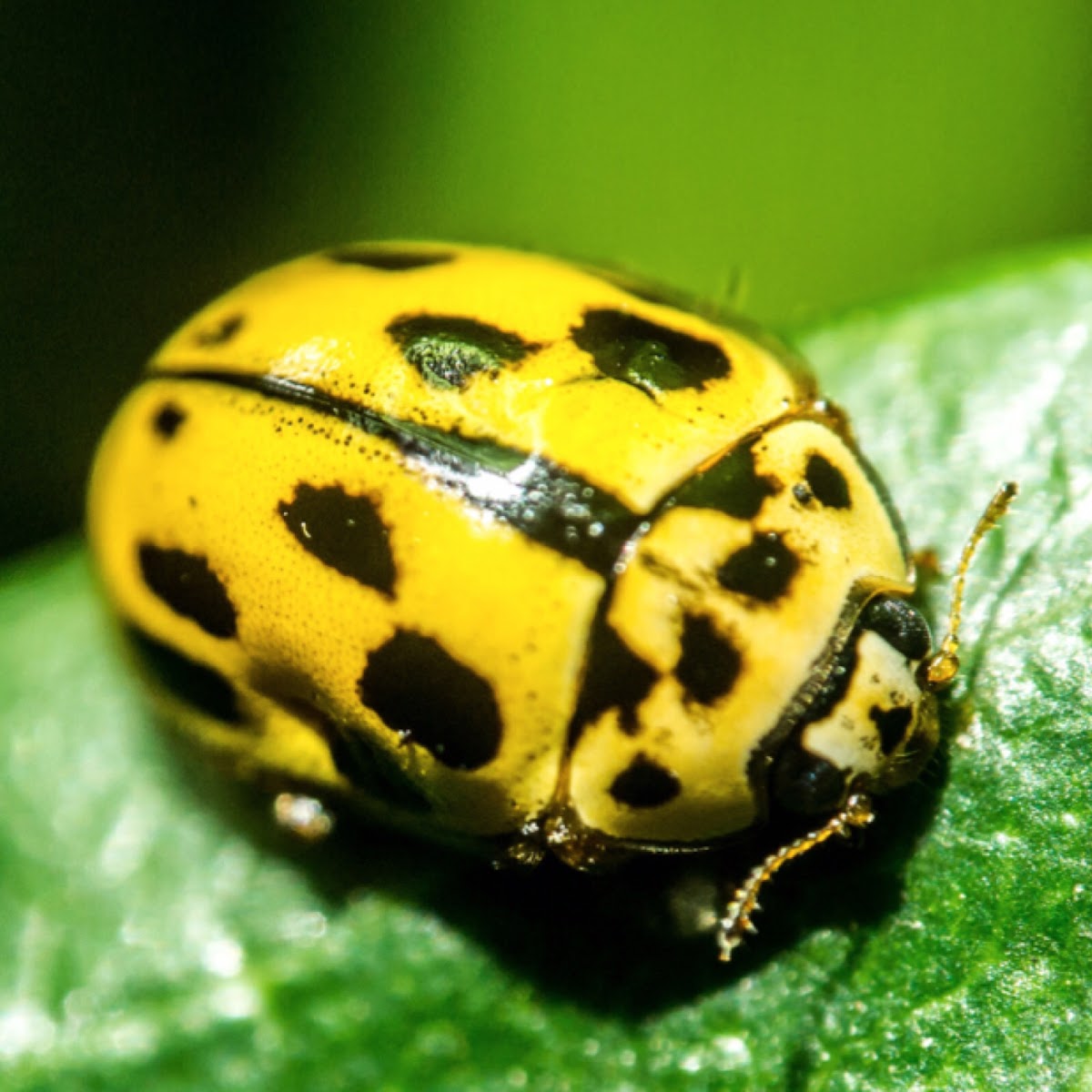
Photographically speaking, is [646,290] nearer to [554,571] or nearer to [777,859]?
[554,571]

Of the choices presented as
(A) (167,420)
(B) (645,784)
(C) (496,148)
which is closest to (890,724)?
(B) (645,784)

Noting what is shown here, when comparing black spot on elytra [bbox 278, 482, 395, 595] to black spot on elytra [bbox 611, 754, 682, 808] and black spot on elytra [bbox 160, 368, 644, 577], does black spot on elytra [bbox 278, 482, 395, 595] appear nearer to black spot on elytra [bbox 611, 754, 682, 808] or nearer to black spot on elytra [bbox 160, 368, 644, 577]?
black spot on elytra [bbox 160, 368, 644, 577]

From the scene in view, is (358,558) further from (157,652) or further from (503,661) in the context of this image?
(157,652)

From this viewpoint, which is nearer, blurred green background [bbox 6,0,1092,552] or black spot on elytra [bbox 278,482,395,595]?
black spot on elytra [bbox 278,482,395,595]

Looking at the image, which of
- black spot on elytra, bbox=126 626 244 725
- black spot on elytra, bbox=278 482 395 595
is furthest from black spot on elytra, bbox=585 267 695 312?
black spot on elytra, bbox=126 626 244 725

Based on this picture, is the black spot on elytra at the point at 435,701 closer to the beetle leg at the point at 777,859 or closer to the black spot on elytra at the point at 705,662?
the black spot on elytra at the point at 705,662
